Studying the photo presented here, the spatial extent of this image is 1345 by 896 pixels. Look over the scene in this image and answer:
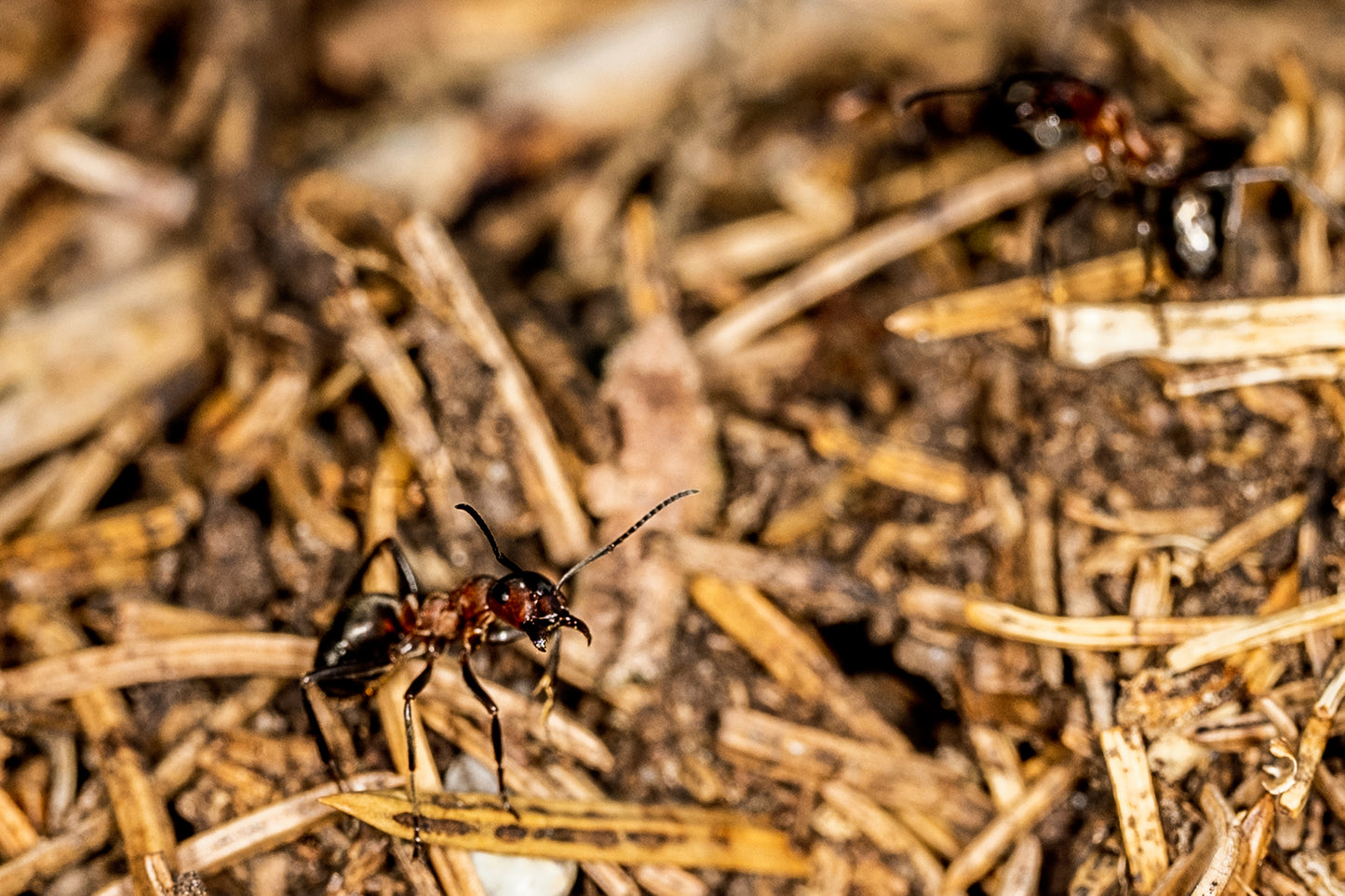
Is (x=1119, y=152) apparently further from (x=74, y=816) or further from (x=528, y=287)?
(x=74, y=816)

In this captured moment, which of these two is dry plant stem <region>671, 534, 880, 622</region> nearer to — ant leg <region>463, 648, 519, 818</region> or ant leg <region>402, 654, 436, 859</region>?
ant leg <region>463, 648, 519, 818</region>

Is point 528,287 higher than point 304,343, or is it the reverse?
point 304,343

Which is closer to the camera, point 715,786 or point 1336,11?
point 715,786

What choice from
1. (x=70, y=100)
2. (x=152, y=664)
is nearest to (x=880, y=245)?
(x=152, y=664)

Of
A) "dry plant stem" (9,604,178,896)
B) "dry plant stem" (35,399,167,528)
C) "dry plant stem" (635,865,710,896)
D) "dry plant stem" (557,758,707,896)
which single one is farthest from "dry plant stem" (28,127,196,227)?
"dry plant stem" (635,865,710,896)

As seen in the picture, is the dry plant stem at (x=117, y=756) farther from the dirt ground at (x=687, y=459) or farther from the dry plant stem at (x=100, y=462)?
the dry plant stem at (x=100, y=462)

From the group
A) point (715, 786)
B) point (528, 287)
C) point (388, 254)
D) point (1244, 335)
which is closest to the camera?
point (715, 786)

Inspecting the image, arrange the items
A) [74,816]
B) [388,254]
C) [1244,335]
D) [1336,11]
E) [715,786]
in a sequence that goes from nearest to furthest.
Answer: [74,816] → [715,786] → [1244,335] → [388,254] → [1336,11]

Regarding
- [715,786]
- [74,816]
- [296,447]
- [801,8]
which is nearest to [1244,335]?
[715,786]
